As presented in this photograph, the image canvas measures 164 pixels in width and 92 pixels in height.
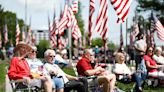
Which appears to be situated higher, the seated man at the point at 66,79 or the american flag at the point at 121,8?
the american flag at the point at 121,8

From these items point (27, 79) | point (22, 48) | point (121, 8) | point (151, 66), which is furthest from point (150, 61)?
point (27, 79)

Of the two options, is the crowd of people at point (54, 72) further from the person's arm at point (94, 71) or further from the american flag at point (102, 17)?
the american flag at point (102, 17)

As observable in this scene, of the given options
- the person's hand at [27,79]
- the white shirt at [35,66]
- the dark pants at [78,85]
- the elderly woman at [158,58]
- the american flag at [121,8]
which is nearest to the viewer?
the person's hand at [27,79]

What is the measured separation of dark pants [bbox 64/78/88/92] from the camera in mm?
10570

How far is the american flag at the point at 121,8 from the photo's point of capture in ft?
53.9

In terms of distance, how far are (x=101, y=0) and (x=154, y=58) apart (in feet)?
10.5

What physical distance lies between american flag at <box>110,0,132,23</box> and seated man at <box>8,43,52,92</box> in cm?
651

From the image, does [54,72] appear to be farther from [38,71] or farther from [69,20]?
[69,20]

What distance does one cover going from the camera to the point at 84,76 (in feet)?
36.9

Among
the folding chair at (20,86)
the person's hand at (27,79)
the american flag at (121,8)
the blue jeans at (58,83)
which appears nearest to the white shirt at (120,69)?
the blue jeans at (58,83)

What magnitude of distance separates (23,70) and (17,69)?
13cm

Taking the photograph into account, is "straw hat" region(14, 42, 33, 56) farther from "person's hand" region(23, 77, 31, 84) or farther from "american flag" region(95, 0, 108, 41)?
"american flag" region(95, 0, 108, 41)

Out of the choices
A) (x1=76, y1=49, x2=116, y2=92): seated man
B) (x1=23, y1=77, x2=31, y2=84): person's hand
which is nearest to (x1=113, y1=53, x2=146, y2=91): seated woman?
(x1=76, y1=49, x2=116, y2=92): seated man

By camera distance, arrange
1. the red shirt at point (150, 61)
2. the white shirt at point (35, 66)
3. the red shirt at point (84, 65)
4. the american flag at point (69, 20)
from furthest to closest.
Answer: the american flag at point (69, 20) → the red shirt at point (150, 61) → the red shirt at point (84, 65) → the white shirt at point (35, 66)
